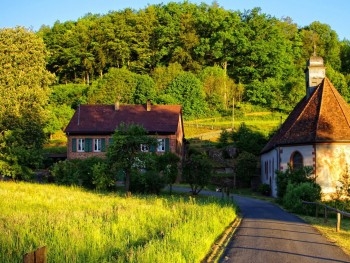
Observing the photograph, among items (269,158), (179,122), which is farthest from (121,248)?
(179,122)

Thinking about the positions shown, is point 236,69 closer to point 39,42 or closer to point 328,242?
point 39,42

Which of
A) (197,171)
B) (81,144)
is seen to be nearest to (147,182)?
(197,171)

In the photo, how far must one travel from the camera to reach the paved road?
39.2 ft

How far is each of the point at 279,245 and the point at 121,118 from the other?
38169 mm

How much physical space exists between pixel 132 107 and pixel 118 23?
159 ft

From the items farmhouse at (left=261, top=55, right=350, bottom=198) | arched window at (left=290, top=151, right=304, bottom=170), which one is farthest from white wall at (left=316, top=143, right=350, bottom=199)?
arched window at (left=290, top=151, right=304, bottom=170)

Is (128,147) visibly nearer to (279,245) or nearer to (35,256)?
(279,245)

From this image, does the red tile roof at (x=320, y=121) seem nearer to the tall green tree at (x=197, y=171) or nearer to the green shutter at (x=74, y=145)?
the tall green tree at (x=197, y=171)

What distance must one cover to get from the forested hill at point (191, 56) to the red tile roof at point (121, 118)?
68.8 feet

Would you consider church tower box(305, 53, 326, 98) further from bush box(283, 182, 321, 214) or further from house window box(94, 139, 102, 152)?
house window box(94, 139, 102, 152)

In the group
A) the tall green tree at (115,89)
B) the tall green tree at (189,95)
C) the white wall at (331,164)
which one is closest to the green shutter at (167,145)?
the white wall at (331,164)

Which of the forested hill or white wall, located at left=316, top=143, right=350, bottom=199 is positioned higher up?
the forested hill

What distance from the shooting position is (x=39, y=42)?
48.2m

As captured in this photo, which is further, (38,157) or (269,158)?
(269,158)
